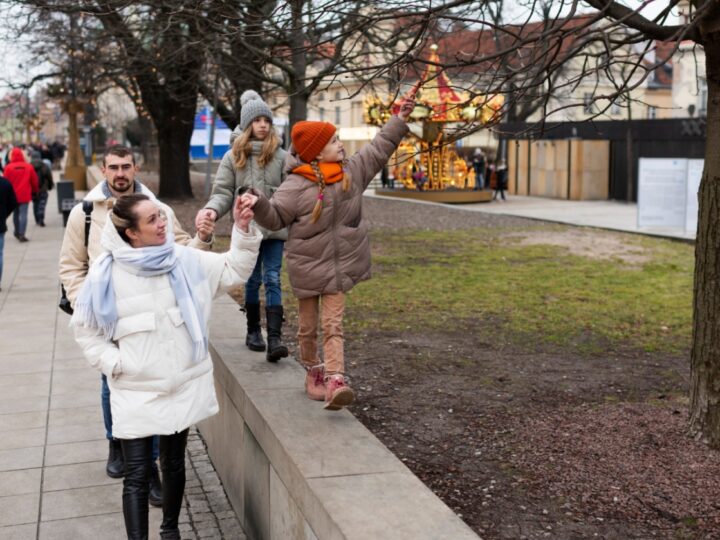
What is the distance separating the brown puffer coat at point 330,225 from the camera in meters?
5.16

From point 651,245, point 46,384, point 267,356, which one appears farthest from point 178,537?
point 651,245

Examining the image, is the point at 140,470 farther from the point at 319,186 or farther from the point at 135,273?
the point at 319,186

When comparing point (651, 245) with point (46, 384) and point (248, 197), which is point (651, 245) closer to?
point (46, 384)

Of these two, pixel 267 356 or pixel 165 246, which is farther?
pixel 267 356

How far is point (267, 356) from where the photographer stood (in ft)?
20.1

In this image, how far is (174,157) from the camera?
2752cm

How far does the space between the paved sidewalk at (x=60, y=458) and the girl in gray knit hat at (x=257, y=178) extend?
3.17 ft

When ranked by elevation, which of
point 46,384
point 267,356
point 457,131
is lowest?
point 46,384

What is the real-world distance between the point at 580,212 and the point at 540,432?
2156cm

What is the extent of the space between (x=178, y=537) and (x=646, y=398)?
3.27 metres

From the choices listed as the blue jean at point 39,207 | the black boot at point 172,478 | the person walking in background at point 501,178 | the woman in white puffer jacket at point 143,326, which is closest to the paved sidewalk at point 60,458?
the black boot at point 172,478

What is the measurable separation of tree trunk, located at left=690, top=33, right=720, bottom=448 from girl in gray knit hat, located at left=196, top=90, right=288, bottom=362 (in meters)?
2.45

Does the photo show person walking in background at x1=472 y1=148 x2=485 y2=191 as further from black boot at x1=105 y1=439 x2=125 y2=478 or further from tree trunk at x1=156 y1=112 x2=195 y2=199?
black boot at x1=105 y1=439 x2=125 y2=478

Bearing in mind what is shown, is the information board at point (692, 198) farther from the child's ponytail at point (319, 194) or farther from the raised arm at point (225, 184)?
the child's ponytail at point (319, 194)
